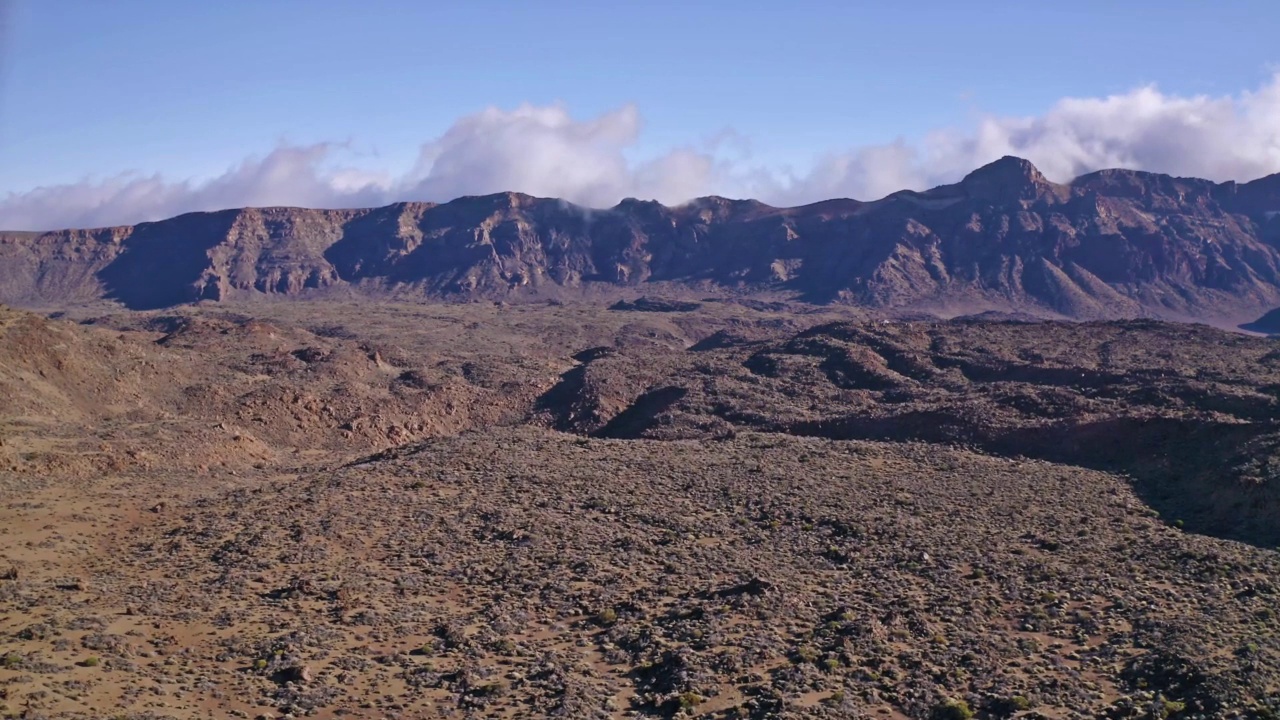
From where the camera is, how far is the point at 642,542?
117 ft

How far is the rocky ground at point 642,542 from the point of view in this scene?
80.7 feet

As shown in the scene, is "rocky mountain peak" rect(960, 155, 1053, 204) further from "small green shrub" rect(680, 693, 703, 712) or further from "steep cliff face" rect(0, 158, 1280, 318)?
"small green shrub" rect(680, 693, 703, 712)

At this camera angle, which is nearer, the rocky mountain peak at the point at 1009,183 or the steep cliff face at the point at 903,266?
the steep cliff face at the point at 903,266

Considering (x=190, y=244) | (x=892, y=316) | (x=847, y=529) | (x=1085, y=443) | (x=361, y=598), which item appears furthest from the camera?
(x=190, y=244)

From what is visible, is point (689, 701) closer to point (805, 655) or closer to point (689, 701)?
point (689, 701)

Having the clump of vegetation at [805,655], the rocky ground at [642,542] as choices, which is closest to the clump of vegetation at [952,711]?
the rocky ground at [642,542]

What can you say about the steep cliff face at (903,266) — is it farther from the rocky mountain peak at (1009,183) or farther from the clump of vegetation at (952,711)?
the clump of vegetation at (952,711)

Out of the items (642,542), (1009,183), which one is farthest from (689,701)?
(1009,183)

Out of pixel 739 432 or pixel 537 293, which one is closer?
pixel 739 432

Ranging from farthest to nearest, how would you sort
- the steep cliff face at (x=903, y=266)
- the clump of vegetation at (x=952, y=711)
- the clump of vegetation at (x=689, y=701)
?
the steep cliff face at (x=903, y=266) → the clump of vegetation at (x=689, y=701) → the clump of vegetation at (x=952, y=711)

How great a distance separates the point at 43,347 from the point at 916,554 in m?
50.7

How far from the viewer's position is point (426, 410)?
6900 centimetres

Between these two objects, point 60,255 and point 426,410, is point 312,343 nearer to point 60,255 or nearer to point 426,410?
point 426,410

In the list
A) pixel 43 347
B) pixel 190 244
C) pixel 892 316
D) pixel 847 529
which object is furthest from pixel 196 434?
pixel 190 244
